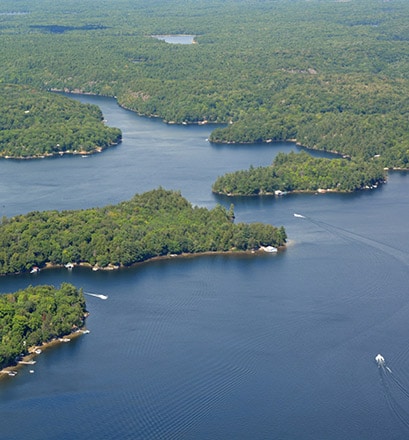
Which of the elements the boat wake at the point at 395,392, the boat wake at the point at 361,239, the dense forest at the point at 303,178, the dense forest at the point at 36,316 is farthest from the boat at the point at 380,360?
the dense forest at the point at 303,178

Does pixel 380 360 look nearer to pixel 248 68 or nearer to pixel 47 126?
pixel 47 126

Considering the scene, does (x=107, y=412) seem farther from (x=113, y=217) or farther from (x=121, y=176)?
(x=121, y=176)

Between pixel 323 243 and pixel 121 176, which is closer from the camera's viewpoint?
pixel 323 243

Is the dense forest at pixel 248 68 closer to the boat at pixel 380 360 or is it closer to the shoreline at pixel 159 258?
the shoreline at pixel 159 258

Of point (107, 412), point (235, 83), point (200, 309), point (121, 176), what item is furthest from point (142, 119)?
point (107, 412)

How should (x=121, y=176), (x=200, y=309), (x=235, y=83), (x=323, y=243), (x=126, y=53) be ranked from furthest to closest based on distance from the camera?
A: (x=126, y=53)
(x=235, y=83)
(x=121, y=176)
(x=323, y=243)
(x=200, y=309)

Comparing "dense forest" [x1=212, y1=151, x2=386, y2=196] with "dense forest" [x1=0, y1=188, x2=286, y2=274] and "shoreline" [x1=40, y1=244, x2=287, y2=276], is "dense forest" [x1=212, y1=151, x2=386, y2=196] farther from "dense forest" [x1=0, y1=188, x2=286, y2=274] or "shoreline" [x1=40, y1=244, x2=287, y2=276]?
"shoreline" [x1=40, y1=244, x2=287, y2=276]

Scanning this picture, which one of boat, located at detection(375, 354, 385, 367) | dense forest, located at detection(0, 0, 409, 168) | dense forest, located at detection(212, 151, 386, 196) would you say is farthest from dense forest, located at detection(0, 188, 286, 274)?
dense forest, located at detection(0, 0, 409, 168)
